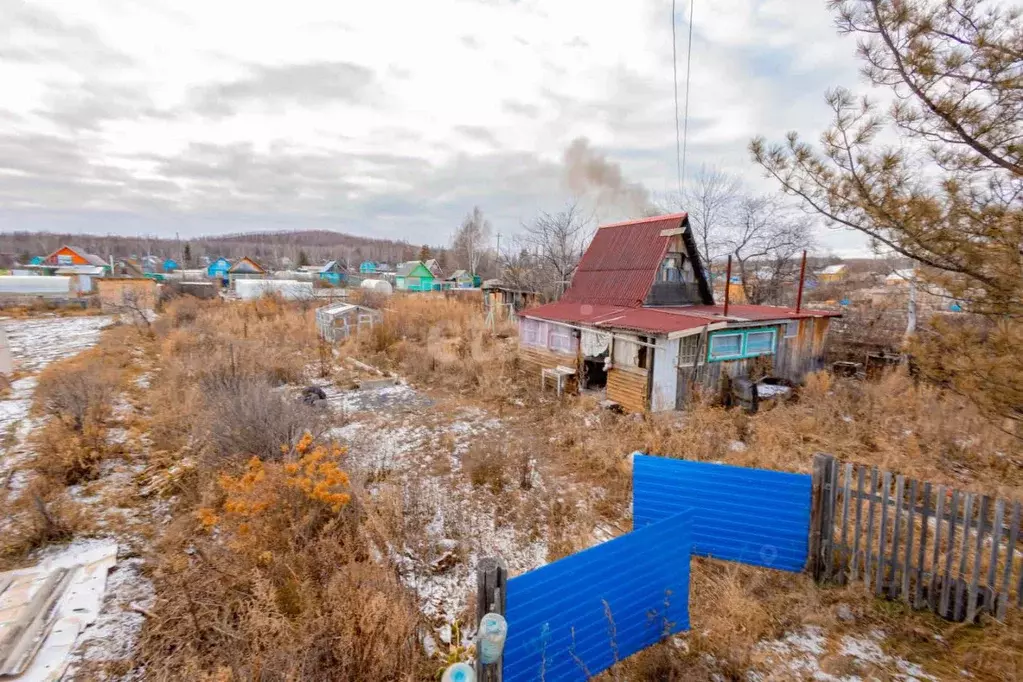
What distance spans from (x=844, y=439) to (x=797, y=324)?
4.63 metres

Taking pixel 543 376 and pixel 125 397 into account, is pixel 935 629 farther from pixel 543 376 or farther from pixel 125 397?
pixel 125 397

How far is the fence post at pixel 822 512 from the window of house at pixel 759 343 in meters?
6.80

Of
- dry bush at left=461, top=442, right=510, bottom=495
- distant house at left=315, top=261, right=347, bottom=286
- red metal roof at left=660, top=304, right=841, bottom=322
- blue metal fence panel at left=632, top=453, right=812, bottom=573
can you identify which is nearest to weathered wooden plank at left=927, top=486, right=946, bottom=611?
blue metal fence panel at left=632, top=453, right=812, bottom=573

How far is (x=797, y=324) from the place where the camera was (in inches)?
461

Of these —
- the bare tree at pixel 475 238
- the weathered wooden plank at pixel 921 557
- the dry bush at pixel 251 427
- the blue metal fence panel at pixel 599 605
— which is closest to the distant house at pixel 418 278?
the bare tree at pixel 475 238

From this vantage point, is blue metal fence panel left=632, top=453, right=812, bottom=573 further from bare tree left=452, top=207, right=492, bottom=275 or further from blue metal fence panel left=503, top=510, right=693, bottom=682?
bare tree left=452, top=207, right=492, bottom=275

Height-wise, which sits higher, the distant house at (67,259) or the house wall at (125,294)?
the distant house at (67,259)

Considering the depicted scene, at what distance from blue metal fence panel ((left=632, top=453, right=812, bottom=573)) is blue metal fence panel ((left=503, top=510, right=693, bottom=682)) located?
107cm

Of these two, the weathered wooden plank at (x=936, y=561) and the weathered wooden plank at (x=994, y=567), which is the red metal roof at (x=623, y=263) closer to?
the weathered wooden plank at (x=936, y=561)

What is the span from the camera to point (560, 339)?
1231cm

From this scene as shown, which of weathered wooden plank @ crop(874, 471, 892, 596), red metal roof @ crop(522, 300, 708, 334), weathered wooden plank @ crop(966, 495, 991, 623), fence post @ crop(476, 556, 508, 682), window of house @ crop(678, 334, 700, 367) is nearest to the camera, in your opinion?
fence post @ crop(476, 556, 508, 682)

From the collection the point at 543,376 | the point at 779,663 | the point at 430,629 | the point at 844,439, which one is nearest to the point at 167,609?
the point at 430,629

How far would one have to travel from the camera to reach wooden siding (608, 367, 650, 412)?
979cm

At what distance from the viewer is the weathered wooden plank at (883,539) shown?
3891mm
